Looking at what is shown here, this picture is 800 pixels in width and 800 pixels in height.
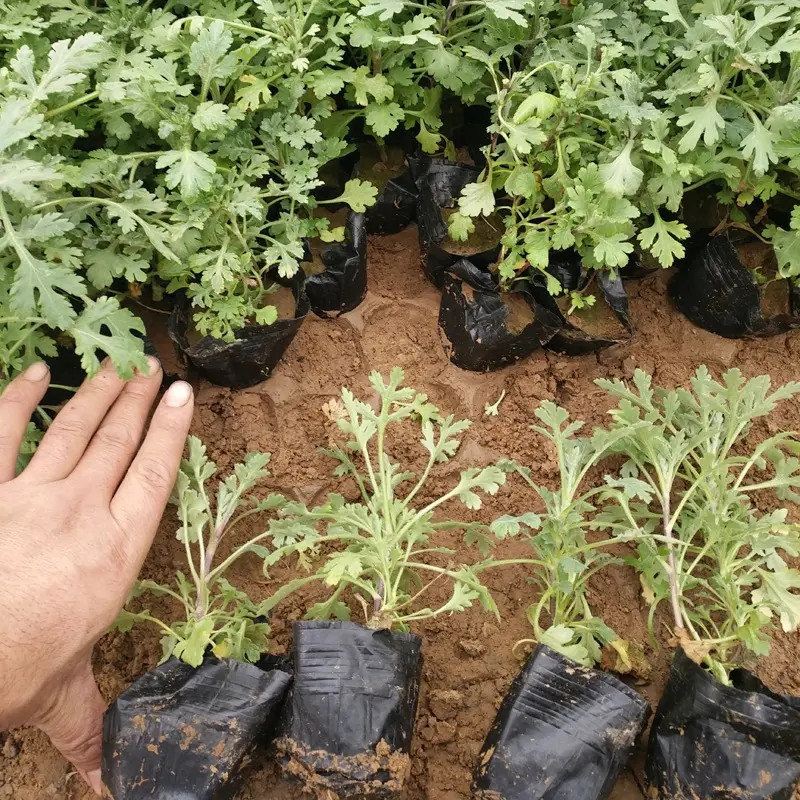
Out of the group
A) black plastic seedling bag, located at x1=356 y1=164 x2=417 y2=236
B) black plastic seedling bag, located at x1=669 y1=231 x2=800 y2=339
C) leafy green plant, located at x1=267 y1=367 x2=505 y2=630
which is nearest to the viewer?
leafy green plant, located at x1=267 y1=367 x2=505 y2=630

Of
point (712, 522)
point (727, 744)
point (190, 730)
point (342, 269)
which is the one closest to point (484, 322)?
point (342, 269)

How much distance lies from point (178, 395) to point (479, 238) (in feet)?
4.53

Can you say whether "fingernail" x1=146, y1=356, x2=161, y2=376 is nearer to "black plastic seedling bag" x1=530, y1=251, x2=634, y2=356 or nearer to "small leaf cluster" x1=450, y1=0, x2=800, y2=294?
"small leaf cluster" x1=450, y1=0, x2=800, y2=294

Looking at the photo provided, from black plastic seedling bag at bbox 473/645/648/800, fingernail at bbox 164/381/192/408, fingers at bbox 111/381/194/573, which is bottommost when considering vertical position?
black plastic seedling bag at bbox 473/645/648/800

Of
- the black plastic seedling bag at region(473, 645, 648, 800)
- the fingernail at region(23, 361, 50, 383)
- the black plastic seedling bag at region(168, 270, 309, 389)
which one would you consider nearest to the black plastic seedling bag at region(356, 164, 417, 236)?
the black plastic seedling bag at region(168, 270, 309, 389)

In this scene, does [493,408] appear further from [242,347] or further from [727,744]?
[727,744]

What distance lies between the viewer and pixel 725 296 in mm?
2775

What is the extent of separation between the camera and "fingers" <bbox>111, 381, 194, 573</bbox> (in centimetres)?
201

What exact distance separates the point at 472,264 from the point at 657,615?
1.50 metres

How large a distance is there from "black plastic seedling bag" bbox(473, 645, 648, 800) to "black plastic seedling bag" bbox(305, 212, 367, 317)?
5.07 feet

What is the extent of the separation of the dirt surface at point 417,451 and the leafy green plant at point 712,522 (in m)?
0.27

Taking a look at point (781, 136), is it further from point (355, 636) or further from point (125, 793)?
point (125, 793)

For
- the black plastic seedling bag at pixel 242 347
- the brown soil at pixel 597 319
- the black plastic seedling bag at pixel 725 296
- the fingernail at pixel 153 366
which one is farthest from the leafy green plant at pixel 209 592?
the black plastic seedling bag at pixel 725 296

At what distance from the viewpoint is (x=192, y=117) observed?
211 centimetres
